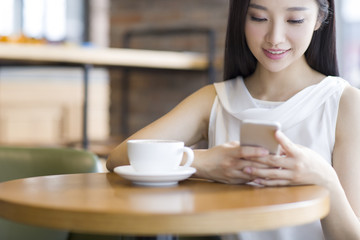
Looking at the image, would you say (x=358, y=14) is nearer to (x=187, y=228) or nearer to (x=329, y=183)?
(x=329, y=183)

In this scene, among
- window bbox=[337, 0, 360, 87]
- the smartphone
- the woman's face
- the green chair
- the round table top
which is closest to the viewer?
the round table top

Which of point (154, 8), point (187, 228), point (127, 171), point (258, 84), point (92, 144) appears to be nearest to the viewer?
point (187, 228)

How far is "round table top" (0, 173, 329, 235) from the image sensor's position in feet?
2.67

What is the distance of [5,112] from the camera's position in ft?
18.5

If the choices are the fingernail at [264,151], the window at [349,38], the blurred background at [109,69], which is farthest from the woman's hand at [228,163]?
the window at [349,38]

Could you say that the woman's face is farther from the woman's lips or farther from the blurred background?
the blurred background

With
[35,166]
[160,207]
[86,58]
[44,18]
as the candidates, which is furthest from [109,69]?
[160,207]

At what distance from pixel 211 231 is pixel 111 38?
397 centimetres

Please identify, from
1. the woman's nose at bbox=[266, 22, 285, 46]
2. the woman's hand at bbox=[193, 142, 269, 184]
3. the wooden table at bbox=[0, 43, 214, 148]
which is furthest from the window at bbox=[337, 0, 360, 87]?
the woman's hand at bbox=[193, 142, 269, 184]

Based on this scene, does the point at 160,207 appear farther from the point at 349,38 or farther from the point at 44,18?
the point at 44,18

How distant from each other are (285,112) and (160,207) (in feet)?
2.17

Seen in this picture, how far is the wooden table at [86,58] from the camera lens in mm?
2958

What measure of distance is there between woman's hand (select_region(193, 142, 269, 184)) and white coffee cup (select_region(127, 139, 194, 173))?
0.10 meters

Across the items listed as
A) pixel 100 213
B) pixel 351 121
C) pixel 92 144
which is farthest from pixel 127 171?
pixel 92 144
